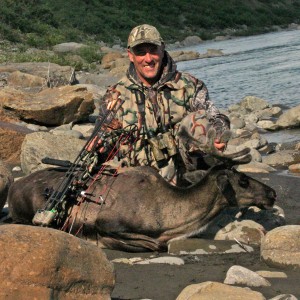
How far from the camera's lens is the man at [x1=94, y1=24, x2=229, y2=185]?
7133mm

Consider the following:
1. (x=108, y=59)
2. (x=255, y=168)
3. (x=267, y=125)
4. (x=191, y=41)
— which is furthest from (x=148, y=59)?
(x=191, y=41)

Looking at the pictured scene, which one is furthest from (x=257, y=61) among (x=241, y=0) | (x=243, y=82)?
(x=241, y=0)

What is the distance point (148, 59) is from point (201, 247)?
5.88 feet

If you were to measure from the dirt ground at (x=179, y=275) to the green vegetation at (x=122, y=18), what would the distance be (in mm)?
33737

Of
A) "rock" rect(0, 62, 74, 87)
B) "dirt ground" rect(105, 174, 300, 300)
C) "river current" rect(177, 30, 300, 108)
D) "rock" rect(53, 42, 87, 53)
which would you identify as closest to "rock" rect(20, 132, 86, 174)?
"dirt ground" rect(105, 174, 300, 300)

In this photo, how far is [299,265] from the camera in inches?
223

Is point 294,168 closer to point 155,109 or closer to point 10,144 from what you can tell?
point 10,144

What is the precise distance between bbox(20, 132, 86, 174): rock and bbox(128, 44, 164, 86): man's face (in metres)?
2.59

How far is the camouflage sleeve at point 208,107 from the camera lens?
700 cm

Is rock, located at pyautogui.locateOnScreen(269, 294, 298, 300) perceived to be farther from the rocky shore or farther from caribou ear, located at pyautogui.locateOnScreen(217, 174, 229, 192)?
caribou ear, located at pyautogui.locateOnScreen(217, 174, 229, 192)

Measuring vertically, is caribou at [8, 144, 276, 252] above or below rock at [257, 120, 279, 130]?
above

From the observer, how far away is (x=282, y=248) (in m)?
5.81

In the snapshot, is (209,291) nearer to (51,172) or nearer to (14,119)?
(51,172)

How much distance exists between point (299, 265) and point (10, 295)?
2.38 meters
